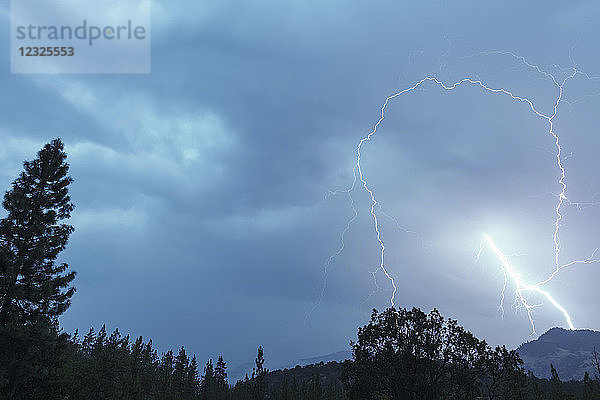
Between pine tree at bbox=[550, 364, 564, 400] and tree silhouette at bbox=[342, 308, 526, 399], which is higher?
tree silhouette at bbox=[342, 308, 526, 399]

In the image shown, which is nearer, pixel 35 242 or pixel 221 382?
pixel 35 242

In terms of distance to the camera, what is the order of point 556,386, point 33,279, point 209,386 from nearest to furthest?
point 33,279, point 556,386, point 209,386

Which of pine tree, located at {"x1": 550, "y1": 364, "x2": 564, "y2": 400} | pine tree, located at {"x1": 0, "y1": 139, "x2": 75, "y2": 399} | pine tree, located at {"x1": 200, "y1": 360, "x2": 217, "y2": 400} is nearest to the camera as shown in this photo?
pine tree, located at {"x1": 0, "y1": 139, "x2": 75, "y2": 399}

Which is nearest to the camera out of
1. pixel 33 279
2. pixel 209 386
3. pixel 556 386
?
pixel 33 279

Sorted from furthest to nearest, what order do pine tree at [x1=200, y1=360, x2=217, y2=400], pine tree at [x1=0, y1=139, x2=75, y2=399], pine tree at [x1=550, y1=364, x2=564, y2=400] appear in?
pine tree at [x1=200, y1=360, x2=217, y2=400] < pine tree at [x1=550, y1=364, x2=564, y2=400] < pine tree at [x1=0, y1=139, x2=75, y2=399]

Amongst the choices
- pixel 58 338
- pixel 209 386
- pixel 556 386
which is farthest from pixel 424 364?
pixel 209 386

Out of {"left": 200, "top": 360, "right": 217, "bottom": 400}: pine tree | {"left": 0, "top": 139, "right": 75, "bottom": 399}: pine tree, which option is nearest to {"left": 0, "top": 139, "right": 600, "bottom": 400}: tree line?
{"left": 0, "top": 139, "right": 75, "bottom": 399}: pine tree

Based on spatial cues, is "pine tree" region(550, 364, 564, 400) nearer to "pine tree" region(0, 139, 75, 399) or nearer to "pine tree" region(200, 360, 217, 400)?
"pine tree" region(0, 139, 75, 399)

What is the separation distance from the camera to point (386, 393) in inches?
984

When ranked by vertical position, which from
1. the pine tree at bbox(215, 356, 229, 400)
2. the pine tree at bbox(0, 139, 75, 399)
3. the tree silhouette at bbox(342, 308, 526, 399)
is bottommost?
the pine tree at bbox(215, 356, 229, 400)

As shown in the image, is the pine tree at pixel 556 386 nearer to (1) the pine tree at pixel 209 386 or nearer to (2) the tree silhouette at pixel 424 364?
(2) the tree silhouette at pixel 424 364

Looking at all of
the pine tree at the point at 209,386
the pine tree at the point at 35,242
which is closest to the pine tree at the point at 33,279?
the pine tree at the point at 35,242

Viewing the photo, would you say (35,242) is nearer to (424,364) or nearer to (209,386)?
(424,364)

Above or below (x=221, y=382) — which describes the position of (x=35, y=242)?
above
